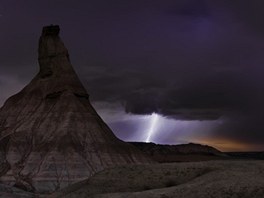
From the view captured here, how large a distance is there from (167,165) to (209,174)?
14.3ft

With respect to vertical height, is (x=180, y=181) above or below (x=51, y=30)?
below

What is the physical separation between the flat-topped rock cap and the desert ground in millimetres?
95579

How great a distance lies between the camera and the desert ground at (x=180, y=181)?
33062mm

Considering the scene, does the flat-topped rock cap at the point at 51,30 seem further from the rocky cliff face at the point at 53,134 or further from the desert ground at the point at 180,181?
the desert ground at the point at 180,181

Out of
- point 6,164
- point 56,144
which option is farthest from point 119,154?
point 6,164

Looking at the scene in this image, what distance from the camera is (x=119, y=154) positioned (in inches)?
4808

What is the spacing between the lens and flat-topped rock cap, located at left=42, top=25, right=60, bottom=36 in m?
135

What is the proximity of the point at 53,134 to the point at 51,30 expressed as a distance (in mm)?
26895

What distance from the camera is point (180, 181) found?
1489 inches

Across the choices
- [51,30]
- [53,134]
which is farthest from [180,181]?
[51,30]

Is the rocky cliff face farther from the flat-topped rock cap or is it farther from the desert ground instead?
the desert ground

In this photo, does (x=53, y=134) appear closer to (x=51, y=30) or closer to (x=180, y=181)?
(x=51, y=30)

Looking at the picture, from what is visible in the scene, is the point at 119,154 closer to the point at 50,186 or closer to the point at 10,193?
the point at 50,186

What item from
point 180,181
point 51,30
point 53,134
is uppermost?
point 51,30
